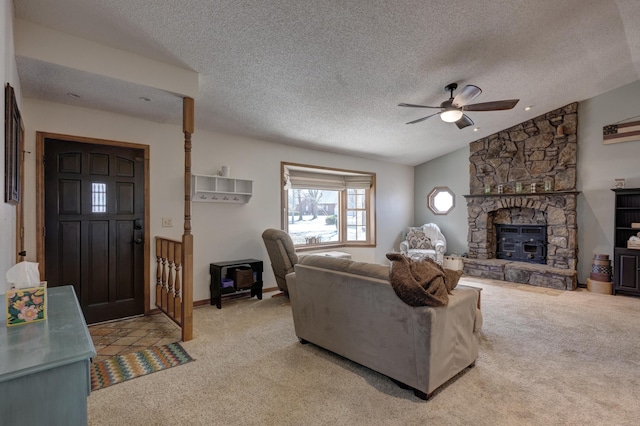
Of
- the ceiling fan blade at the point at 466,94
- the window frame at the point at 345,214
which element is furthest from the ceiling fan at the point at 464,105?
the window frame at the point at 345,214

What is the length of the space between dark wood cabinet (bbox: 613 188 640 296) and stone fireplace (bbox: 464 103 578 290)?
55 cm

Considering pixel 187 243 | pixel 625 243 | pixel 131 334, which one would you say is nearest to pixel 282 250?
pixel 187 243

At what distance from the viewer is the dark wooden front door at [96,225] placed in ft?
10.8

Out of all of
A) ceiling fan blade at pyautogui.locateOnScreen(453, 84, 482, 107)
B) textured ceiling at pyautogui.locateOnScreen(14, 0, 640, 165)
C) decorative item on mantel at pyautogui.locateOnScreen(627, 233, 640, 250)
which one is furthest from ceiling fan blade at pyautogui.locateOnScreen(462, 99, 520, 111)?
decorative item on mantel at pyautogui.locateOnScreen(627, 233, 640, 250)

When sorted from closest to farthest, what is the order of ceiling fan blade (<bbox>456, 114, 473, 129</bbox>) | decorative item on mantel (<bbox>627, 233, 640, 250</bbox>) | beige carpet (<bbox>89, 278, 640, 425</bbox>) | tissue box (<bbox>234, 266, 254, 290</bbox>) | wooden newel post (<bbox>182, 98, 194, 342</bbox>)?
1. beige carpet (<bbox>89, 278, 640, 425</bbox>)
2. wooden newel post (<bbox>182, 98, 194, 342</bbox>)
3. ceiling fan blade (<bbox>456, 114, 473, 129</bbox>)
4. tissue box (<bbox>234, 266, 254, 290</bbox>)
5. decorative item on mantel (<bbox>627, 233, 640, 250</bbox>)

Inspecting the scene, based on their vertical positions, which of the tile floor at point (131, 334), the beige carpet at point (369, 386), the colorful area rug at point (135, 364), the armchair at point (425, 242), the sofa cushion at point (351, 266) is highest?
the sofa cushion at point (351, 266)

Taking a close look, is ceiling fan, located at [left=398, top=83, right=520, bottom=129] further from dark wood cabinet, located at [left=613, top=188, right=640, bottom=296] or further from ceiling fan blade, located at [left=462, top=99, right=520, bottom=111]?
dark wood cabinet, located at [left=613, top=188, right=640, bottom=296]

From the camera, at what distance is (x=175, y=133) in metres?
4.05

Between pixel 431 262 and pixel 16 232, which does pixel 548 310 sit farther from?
pixel 16 232

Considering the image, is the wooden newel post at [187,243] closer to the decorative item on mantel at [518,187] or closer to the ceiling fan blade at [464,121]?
the ceiling fan blade at [464,121]

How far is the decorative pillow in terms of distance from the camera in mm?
6762

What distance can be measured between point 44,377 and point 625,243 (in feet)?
22.7

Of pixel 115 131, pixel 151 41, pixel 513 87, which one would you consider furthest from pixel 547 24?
pixel 115 131

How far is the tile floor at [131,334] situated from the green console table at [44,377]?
2003mm
